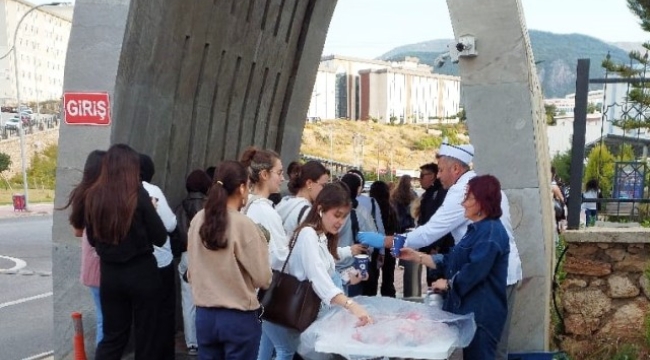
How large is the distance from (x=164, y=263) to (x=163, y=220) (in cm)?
35

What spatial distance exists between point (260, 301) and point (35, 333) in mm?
5023

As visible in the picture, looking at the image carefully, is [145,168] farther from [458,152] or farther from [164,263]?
[458,152]

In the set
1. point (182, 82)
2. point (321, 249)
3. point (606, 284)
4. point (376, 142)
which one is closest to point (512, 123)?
point (606, 284)

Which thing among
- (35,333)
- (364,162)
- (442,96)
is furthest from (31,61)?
(442,96)

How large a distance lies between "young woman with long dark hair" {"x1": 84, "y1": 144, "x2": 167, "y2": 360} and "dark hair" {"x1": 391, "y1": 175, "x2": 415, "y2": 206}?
4.51 metres

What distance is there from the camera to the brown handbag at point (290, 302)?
14.8 feet

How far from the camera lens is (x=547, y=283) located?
559 centimetres

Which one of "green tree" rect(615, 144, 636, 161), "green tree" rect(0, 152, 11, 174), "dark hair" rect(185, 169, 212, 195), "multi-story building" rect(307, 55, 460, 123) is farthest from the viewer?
"multi-story building" rect(307, 55, 460, 123)

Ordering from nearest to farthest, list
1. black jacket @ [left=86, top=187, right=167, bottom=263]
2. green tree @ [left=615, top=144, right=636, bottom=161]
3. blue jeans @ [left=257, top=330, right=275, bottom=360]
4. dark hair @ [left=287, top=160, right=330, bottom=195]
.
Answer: black jacket @ [left=86, top=187, right=167, bottom=263]
blue jeans @ [left=257, top=330, right=275, bottom=360]
dark hair @ [left=287, top=160, right=330, bottom=195]
green tree @ [left=615, top=144, right=636, bottom=161]

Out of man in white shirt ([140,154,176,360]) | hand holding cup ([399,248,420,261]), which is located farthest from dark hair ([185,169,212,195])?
hand holding cup ([399,248,420,261])

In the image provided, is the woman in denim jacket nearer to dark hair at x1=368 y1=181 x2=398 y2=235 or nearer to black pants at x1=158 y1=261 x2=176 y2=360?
black pants at x1=158 y1=261 x2=176 y2=360

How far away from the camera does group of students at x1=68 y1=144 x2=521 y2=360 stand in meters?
4.13

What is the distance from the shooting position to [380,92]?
167 metres

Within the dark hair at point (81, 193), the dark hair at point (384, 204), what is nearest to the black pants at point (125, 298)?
the dark hair at point (81, 193)
